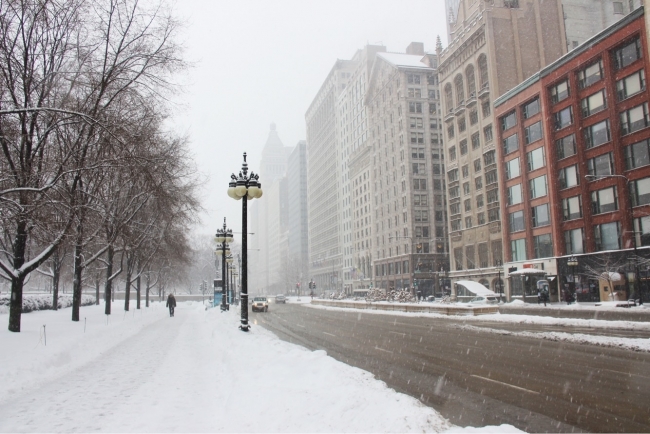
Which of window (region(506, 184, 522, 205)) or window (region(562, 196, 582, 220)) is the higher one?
window (region(506, 184, 522, 205))

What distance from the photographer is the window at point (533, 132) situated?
5322 cm

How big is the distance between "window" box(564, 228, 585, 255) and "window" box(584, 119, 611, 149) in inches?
331

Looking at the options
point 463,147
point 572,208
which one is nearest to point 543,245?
point 572,208

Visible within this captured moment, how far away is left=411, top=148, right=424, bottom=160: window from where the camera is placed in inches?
3639

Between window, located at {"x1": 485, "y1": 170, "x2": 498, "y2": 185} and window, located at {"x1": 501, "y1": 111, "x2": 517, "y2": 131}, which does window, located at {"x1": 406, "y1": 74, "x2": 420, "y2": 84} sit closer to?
window, located at {"x1": 485, "y1": 170, "x2": 498, "y2": 185}

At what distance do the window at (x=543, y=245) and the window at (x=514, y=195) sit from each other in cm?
538

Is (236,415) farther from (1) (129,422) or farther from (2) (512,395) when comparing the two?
(2) (512,395)

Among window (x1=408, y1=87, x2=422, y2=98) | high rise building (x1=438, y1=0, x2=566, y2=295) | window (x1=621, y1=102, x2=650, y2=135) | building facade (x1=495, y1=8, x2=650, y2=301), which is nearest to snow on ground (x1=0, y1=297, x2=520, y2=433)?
building facade (x1=495, y1=8, x2=650, y2=301)

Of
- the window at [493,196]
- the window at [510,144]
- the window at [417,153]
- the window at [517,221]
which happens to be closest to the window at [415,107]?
the window at [417,153]

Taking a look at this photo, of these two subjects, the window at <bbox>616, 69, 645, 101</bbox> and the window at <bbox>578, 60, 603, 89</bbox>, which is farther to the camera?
the window at <bbox>578, 60, 603, 89</bbox>

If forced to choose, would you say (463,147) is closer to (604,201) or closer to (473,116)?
(473,116)

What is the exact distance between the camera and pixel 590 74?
46.4 metres

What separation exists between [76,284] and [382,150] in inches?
3335

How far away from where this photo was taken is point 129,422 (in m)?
7.43
